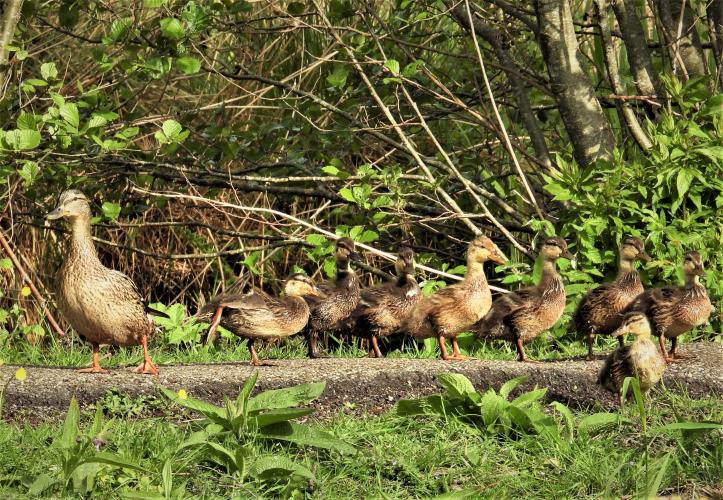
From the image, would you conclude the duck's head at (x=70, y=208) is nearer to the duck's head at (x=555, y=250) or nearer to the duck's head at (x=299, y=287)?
the duck's head at (x=299, y=287)

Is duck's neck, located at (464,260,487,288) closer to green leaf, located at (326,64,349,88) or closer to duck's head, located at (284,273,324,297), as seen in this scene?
duck's head, located at (284,273,324,297)

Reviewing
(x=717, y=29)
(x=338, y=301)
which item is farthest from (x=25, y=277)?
(x=717, y=29)

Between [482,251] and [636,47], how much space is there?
2.23m

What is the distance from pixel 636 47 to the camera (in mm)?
9453

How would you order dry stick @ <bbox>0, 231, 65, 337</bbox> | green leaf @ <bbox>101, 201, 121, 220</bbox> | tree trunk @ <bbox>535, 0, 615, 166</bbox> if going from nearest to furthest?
green leaf @ <bbox>101, 201, 121, 220</bbox>, dry stick @ <bbox>0, 231, 65, 337</bbox>, tree trunk @ <bbox>535, 0, 615, 166</bbox>

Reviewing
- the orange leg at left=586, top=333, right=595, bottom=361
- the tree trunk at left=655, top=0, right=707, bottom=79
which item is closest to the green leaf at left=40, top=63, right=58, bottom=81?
the orange leg at left=586, top=333, right=595, bottom=361

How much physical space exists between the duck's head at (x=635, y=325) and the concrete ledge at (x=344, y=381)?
11.2 inches

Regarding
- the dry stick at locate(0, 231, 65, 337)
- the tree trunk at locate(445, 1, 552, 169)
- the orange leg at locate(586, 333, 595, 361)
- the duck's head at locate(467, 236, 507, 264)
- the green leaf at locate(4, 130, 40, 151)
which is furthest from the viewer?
the tree trunk at locate(445, 1, 552, 169)

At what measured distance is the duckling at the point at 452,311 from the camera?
817 cm

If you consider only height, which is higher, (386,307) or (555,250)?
(555,250)

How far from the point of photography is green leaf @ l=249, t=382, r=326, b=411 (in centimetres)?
549

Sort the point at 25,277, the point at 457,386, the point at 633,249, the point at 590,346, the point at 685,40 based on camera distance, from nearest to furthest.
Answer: the point at 457,386, the point at 590,346, the point at 633,249, the point at 25,277, the point at 685,40

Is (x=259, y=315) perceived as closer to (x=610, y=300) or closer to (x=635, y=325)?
(x=610, y=300)

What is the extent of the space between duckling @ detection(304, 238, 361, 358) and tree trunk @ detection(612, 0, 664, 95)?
2745mm
